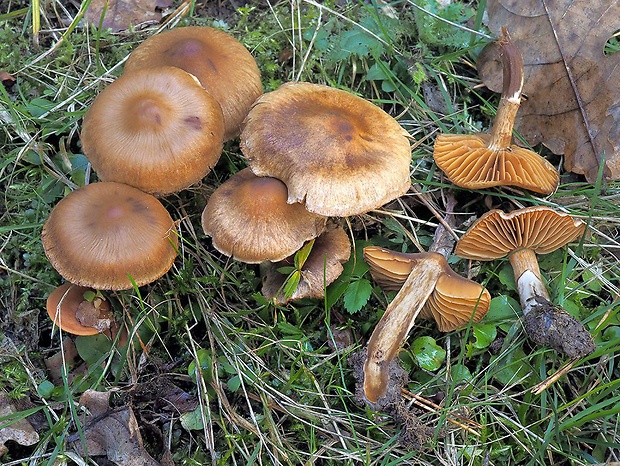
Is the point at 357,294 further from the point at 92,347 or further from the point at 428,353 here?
the point at 92,347

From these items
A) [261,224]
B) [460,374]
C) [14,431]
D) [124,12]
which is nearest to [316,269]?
[261,224]

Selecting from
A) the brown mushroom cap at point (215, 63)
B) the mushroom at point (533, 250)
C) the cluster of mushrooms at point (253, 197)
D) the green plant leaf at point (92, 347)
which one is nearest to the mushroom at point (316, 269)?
the cluster of mushrooms at point (253, 197)

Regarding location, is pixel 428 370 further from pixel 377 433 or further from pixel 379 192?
pixel 379 192

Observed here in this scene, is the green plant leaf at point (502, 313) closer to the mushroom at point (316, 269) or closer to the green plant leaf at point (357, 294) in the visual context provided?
the green plant leaf at point (357, 294)

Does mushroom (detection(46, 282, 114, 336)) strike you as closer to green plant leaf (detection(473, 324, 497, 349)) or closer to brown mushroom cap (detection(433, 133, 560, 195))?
green plant leaf (detection(473, 324, 497, 349))

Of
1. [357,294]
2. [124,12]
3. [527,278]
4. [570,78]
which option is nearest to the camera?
[357,294]

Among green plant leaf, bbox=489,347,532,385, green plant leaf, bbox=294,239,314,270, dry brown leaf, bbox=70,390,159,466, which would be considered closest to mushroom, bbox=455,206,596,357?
green plant leaf, bbox=489,347,532,385

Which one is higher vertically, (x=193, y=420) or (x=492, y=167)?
(x=492, y=167)
